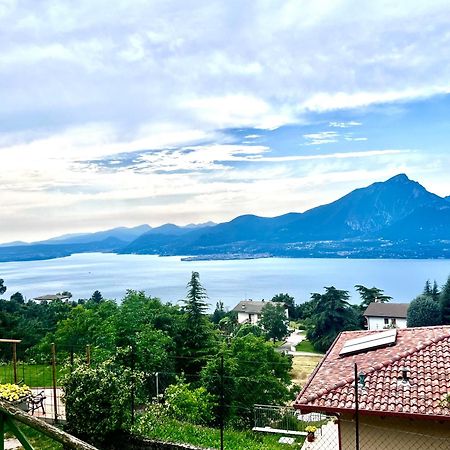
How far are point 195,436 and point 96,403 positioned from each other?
6.02 feet

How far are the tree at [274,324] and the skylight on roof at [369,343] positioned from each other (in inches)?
1510

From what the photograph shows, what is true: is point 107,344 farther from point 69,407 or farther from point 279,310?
point 279,310

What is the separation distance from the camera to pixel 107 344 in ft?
43.5

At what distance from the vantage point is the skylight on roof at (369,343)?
7736 mm

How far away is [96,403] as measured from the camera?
7344mm

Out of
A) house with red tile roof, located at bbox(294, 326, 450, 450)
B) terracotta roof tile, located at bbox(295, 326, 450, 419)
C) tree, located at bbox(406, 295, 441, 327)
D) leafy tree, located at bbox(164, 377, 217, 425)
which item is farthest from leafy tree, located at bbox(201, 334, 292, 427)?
tree, located at bbox(406, 295, 441, 327)

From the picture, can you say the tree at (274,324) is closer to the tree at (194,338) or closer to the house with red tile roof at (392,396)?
the tree at (194,338)

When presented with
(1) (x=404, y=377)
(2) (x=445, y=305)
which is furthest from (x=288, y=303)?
(1) (x=404, y=377)

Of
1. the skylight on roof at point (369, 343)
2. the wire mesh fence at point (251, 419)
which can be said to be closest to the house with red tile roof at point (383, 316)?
the wire mesh fence at point (251, 419)

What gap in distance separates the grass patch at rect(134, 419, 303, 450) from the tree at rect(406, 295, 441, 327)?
3149 cm

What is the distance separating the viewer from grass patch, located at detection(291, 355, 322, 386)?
86.5ft

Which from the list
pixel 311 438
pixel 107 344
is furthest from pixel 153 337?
pixel 311 438

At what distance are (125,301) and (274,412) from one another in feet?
21.3

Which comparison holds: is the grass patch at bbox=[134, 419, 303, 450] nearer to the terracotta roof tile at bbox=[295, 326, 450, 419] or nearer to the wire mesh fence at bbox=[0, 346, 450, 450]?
the wire mesh fence at bbox=[0, 346, 450, 450]
